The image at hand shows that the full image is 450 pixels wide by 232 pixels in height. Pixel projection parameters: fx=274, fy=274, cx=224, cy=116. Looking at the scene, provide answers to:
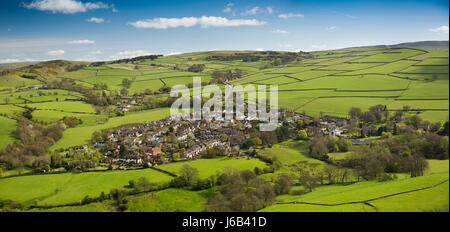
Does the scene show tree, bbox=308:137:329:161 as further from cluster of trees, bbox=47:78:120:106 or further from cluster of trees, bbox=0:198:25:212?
cluster of trees, bbox=47:78:120:106

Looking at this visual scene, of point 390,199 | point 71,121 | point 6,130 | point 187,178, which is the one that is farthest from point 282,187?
point 6,130

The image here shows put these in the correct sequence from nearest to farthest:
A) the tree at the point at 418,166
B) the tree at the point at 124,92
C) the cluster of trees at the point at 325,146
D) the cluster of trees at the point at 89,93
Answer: the tree at the point at 418,166
the cluster of trees at the point at 325,146
the cluster of trees at the point at 89,93
the tree at the point at 124,92

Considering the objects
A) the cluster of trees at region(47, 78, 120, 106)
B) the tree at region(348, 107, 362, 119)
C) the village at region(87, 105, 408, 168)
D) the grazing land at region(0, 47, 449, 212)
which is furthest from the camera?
the cluster of trees at region(47, 78, 120, 106)

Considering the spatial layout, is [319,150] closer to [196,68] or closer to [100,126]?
[100,126]

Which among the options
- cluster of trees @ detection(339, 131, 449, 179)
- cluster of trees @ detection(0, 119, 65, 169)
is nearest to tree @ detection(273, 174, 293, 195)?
cluster of trees @ detection(339, 131, 449, 179)

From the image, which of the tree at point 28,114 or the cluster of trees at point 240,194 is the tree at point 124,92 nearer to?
the tree at point 28,114

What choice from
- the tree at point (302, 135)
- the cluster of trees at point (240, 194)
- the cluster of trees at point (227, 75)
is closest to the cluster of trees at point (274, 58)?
the cluster of trees at point (227, 75)

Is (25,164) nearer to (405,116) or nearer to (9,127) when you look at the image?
(9,127)
